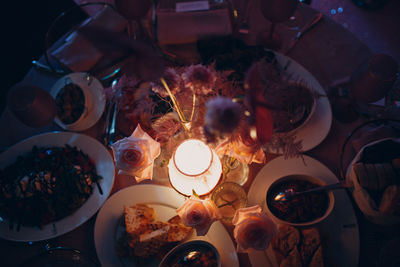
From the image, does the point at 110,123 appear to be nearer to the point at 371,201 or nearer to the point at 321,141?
the point at 321,141

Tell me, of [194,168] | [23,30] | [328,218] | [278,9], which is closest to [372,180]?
[328,218]

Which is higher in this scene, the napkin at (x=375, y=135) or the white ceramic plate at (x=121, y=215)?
the napkin at (x=375, y=135)

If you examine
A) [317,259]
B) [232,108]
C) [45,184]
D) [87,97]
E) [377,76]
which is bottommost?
[317,259]

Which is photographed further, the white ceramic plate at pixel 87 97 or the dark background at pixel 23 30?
the dark background at pixel 23 30

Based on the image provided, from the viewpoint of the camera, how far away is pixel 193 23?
99 centimetres

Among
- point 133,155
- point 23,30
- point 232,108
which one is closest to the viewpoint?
point 232,108

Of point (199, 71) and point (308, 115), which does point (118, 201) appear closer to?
point (199, 71)

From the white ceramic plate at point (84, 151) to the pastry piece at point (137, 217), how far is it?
113 mm

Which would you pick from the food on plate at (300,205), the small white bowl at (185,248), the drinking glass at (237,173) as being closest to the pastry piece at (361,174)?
the food on plate at (300,205)

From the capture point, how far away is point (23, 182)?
898 mm

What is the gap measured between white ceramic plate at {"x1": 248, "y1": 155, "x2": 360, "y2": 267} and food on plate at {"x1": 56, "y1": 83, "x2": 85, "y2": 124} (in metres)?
0.71

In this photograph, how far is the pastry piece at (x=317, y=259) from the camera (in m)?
0.77

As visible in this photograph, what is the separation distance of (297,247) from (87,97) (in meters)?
0.92

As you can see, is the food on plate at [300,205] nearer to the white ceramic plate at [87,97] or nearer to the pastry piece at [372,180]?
the pastry piece at [372,180]
